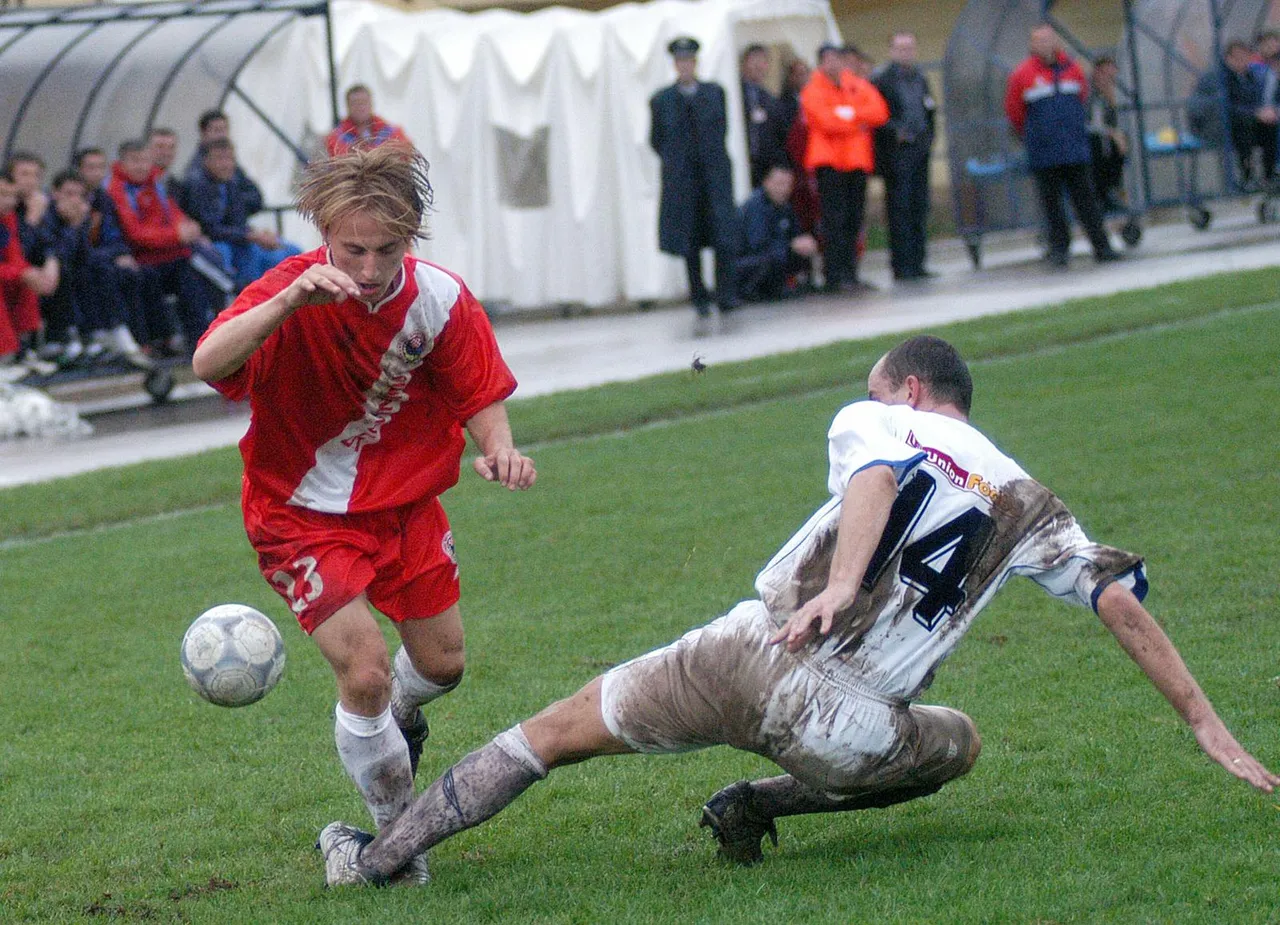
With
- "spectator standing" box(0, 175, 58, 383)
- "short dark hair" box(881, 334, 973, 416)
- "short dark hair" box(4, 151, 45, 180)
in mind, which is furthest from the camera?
"short dark hair" box(4, 151, 45, 180)

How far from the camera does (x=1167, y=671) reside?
394 centimetres

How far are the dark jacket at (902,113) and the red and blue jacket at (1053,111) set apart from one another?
0.96 meters

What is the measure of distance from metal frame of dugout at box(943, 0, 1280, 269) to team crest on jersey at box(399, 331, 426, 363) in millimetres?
16430

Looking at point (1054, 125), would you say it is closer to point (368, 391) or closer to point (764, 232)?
point (764, 232)

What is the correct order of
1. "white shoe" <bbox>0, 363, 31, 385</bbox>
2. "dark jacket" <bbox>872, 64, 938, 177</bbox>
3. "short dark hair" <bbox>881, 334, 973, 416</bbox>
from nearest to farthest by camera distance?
"short dark hair" <bbox>881, 334, 973, 416</bbox>
"white shoe" <bbox>0, 363, 31, 385</bbox>
"dark jacket" <bbox>872, 64, 938, 177</bbox>

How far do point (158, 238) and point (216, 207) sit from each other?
0.74 metres

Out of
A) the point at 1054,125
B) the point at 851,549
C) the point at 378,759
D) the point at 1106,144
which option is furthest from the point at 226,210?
the point at 851,549

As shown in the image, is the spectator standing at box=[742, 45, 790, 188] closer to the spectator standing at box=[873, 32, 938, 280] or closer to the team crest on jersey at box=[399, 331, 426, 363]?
the spectator standing at box=[873, 32, 938, 280]

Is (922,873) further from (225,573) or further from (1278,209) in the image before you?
(1278,209)

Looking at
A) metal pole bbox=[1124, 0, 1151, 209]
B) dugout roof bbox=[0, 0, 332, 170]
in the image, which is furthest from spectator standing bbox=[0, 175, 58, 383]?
metal pole bbox=[1124, 0, 1151, 209]

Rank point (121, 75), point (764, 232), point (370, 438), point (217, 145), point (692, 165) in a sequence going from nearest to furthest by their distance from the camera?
point (370, 438) → point (217, 145) → point (692, 165) → point (121, 75) → point (764, 232)

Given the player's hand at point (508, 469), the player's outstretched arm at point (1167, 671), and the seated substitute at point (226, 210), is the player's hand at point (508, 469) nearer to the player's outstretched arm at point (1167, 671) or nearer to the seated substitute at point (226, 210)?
the player's outstretched arm at point (1167, 671)

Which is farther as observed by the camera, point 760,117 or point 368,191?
point 760,117

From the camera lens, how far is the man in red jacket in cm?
1512
